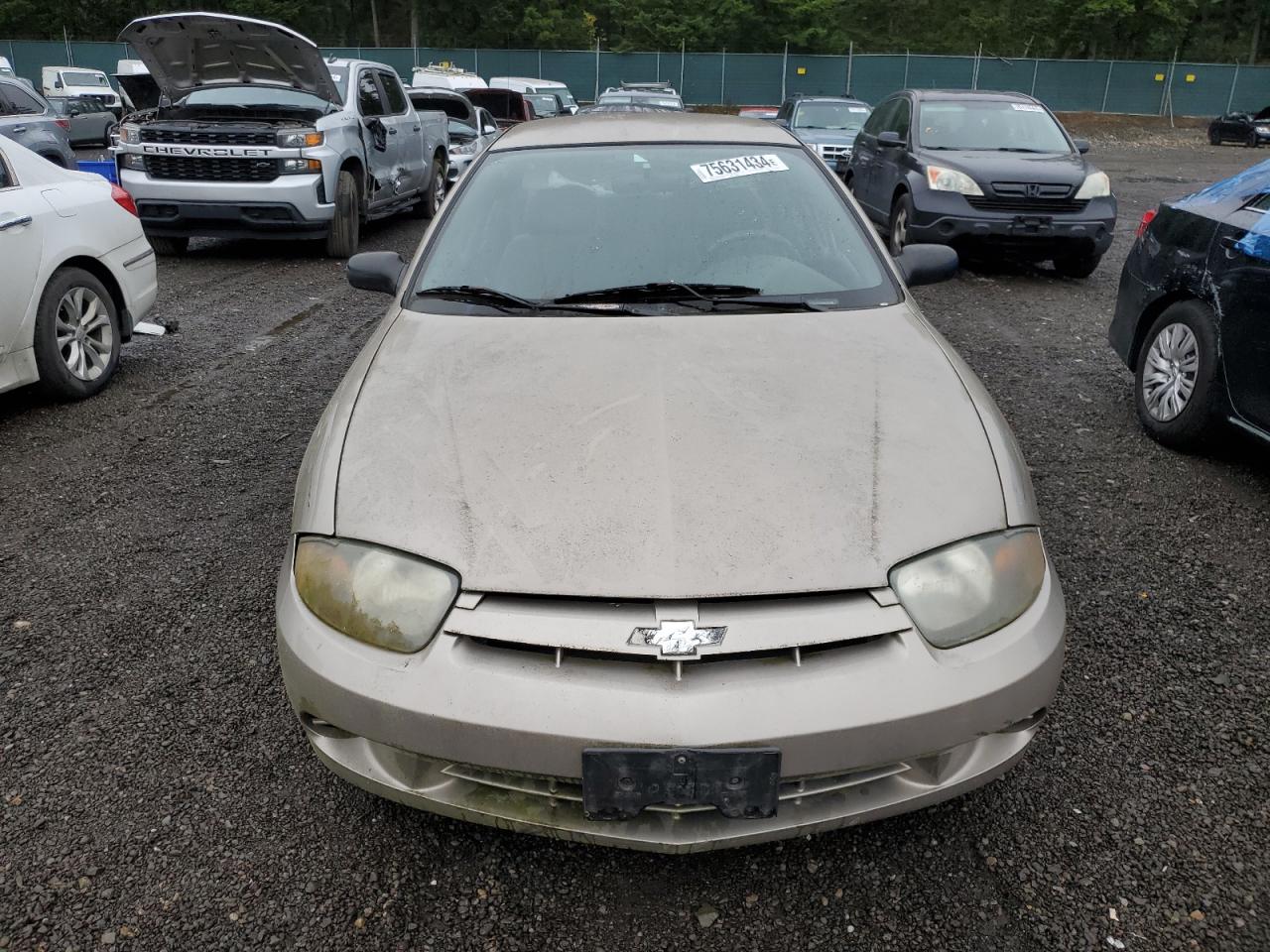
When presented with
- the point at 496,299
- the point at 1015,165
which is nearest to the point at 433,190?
the point at 1015,165

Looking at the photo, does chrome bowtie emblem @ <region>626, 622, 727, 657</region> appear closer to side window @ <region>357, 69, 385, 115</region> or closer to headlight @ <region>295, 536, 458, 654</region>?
headlight @ <region>295, 536, 458, 654</region>

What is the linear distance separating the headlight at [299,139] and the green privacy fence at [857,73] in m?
32.6

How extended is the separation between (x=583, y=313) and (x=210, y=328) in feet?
16.0

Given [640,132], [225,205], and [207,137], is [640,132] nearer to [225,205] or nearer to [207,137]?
[225,205]

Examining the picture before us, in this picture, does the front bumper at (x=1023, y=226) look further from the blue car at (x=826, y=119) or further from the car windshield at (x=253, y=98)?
the blue car at (x=826, y=119)

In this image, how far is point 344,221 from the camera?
30.7ft

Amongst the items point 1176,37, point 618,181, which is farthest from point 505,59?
point 618,181

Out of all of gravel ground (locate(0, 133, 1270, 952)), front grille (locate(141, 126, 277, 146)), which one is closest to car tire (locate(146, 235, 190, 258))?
front grille (locate(141, 126, 277, 146))

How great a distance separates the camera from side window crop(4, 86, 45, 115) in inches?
432

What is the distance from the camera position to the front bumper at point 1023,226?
8.25 m

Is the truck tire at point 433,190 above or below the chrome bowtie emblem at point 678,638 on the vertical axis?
below

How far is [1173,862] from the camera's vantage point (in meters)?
2.14

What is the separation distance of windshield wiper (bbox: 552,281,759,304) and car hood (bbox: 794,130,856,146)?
12295 millimetres

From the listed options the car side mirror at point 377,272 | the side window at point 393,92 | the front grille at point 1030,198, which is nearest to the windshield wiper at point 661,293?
the car side mirror at point 377,272
